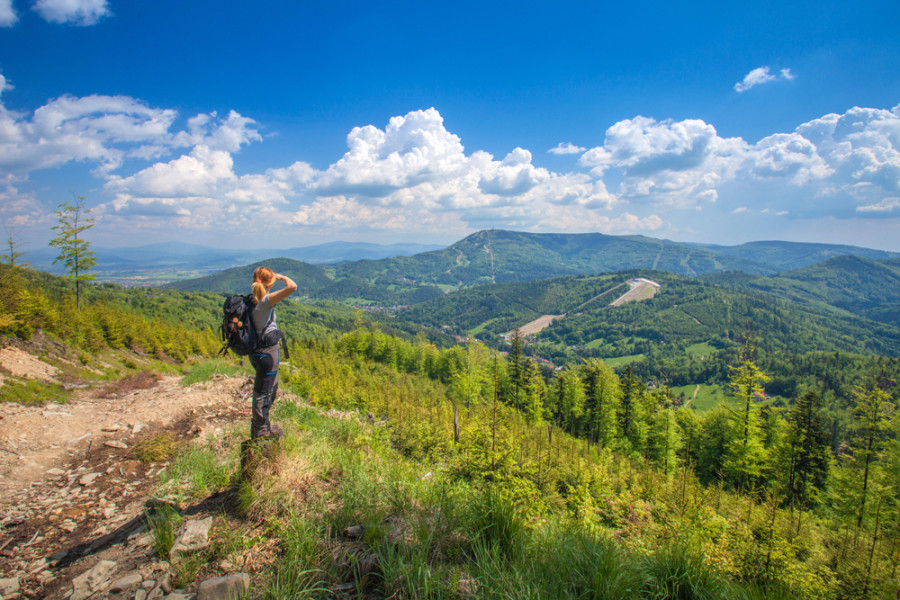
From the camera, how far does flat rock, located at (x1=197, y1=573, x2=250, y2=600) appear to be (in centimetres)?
289

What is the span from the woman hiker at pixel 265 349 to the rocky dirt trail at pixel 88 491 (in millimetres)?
1132

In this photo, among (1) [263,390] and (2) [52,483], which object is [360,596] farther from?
(2) [52,483]

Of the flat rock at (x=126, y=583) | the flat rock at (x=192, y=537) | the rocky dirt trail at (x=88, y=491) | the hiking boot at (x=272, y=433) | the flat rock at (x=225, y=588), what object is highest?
the hiking boot at (x=272, y=433)

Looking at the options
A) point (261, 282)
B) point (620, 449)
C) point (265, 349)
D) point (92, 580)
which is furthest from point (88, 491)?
point (620, 449)

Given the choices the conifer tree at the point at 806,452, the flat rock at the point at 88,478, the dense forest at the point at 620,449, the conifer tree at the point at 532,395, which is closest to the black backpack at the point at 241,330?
the dense forest at the point at 620,449

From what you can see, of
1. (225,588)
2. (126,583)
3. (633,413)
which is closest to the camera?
(225,588)

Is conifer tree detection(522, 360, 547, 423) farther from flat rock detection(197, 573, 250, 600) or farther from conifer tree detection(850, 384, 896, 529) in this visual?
flat rock detection(197, 573, 250, 600)

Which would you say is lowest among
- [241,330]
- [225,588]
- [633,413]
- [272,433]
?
[633,413]

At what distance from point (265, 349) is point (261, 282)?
3.23ft

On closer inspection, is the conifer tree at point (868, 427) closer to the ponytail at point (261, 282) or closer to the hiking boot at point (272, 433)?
the hiking boot at point (272, 433)

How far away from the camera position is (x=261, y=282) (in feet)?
16.3

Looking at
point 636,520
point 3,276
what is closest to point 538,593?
point 636,520

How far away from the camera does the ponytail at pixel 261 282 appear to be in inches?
189

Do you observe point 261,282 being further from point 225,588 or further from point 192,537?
point 225,588
